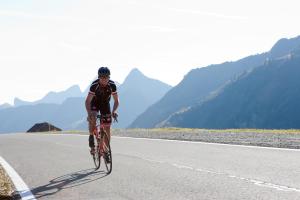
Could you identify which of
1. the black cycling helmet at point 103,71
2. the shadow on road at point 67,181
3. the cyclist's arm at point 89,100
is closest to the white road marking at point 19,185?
the shadow on road at point 67,181

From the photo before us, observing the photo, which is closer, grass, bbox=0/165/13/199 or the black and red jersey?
grass, bbox=0/165/13/199

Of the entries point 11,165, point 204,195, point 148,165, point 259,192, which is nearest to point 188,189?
point 204,195

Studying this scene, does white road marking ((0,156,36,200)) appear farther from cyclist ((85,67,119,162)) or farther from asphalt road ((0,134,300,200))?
cyclist ((85,67,119,162))

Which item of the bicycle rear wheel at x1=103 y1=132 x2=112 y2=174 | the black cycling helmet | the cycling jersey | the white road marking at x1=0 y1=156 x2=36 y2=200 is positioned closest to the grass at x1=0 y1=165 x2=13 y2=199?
the white road marking at x1=0 y1=156 x2=36 y2=200

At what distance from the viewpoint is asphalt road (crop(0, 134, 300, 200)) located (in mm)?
6922

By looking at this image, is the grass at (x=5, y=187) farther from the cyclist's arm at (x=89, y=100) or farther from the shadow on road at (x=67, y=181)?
the cyclist's arm at (x=89, y=100)

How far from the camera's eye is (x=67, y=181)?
8.94 meters

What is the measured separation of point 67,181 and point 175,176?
206 centimetres

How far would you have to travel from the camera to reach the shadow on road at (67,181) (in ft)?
25.6

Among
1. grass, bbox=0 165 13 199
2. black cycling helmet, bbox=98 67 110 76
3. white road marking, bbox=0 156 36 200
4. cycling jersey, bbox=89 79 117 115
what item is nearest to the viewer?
grass, bbox=0 165 13 199

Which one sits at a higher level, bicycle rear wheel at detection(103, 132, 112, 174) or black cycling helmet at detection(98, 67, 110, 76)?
black cycling helmet at detection(98, 67, 110, 76)

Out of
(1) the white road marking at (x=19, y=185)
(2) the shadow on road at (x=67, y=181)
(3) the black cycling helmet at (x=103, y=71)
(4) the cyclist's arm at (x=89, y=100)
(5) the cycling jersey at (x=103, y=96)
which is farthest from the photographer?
(5) the cycling jersey at (x=103, y=96)

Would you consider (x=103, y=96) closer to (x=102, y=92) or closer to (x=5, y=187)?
(x=102, y=92)

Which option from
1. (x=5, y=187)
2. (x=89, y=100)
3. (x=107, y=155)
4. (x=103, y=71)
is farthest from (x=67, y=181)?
(x=103, y=71)
